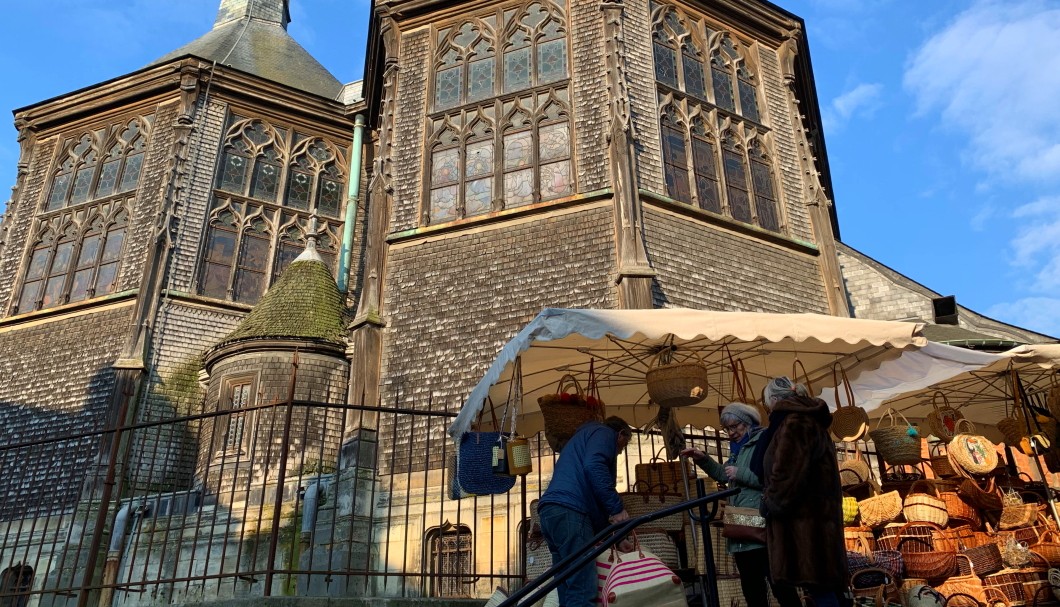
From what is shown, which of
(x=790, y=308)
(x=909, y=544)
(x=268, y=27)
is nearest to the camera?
(x=909, y=544)

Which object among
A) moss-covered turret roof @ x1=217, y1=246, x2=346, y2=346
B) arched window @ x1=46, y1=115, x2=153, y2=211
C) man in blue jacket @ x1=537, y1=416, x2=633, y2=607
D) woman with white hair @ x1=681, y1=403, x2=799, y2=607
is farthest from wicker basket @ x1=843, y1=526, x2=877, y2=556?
arched window @ x1=46, y1=115, x2=153, y2=211

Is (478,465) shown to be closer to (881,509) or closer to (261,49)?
(881,509)

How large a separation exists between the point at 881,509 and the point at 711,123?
1121 cm

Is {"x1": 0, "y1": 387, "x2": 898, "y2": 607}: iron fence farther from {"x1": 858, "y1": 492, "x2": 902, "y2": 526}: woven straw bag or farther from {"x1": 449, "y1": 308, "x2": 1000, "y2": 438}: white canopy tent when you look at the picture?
{"x1": 858, "y1": 492, "x2": 902, "y2": 526}: woven straw bag

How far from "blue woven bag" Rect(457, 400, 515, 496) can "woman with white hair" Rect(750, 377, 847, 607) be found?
3372mm

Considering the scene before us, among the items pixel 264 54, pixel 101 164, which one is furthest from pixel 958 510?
pixel 264 54

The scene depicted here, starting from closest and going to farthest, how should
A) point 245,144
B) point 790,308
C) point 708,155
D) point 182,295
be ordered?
point 790,308, point 708,155, point 182,295, point 245,144

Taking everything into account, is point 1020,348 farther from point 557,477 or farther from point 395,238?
point 395,238

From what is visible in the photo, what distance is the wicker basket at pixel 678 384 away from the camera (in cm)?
678

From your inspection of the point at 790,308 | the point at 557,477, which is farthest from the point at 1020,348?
the point at 790,308

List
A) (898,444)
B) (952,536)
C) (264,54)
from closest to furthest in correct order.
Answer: (952,536), (898,444), (264,54)

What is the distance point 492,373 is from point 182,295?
13.8 meters

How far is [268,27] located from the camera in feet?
91.7

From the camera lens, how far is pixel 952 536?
663 centimetres
